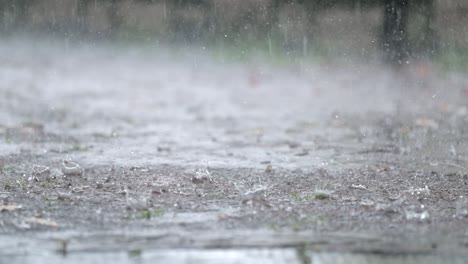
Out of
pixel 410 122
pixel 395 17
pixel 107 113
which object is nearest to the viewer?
pixel 410 122

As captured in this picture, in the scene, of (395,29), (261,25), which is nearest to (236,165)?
(395,29)

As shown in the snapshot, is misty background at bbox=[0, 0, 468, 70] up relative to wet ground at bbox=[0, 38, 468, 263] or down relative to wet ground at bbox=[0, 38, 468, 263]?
up

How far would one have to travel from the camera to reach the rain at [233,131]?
2.90 meters

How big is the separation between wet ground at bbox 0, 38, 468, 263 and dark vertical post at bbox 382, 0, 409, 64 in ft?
0.85

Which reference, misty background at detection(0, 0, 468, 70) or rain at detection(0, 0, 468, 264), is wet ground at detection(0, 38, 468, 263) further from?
misty background at detection(0, 0, 468, 70)

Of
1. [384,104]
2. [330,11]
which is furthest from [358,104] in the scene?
[330,11]

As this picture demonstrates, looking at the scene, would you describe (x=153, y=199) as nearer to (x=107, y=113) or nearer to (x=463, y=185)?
(x=463, y=185)

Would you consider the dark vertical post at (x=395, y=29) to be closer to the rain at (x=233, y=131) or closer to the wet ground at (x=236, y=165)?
the rain at (x=233, y=131)

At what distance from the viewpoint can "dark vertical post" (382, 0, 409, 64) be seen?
8.65 meters

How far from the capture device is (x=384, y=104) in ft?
24.8

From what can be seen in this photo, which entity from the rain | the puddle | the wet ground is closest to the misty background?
the rain

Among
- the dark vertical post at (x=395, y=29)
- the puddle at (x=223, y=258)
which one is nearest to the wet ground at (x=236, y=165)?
the puddle at (x=223, y=258)

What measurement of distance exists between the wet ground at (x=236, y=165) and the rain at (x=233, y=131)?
1 centimetres

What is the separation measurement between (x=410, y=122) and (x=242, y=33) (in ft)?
13.3
